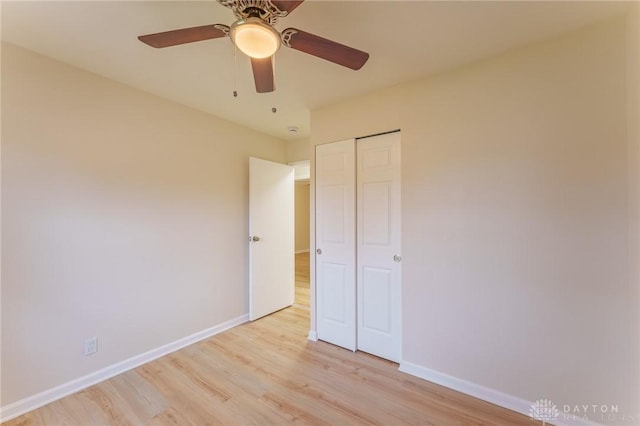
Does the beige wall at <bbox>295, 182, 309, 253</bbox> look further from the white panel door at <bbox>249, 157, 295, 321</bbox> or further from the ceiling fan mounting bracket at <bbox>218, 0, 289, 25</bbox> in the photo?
the ceiling fan mounting bracket at <bbox>218, 0, 289, 25</bbox>

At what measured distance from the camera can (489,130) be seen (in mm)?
1873

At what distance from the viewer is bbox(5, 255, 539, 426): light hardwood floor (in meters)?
1.69

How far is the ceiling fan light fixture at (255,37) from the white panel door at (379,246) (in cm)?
142

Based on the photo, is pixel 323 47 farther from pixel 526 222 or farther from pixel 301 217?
pixel 301 217

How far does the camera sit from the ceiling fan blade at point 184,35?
3.94 feet

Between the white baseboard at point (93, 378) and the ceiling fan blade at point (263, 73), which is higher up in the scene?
the ceiling fan blade at point (263, 73)

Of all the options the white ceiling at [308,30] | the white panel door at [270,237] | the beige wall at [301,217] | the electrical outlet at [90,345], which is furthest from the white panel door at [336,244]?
the beige wall at [301,217]

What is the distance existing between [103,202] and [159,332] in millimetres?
1270

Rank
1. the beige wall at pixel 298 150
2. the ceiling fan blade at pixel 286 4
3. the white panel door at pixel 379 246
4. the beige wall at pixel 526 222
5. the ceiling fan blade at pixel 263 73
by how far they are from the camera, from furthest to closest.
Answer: the beige wall at pixel 298 150 < the white panel door at pixel 379 246 < the beige wall at pixel 526 222 < the ceiling fan blade at pixel 263 73 < the ceiling fan blade at pixel 286 4

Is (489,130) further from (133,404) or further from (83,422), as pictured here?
(83,422)

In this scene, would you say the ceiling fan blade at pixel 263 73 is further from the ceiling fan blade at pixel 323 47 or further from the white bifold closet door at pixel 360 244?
the white bifold closet door at pixel 360 244

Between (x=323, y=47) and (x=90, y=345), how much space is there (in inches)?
105

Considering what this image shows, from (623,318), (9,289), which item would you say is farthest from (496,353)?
(9,289)

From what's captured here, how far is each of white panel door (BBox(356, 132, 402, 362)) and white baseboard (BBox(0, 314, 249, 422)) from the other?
169cm
